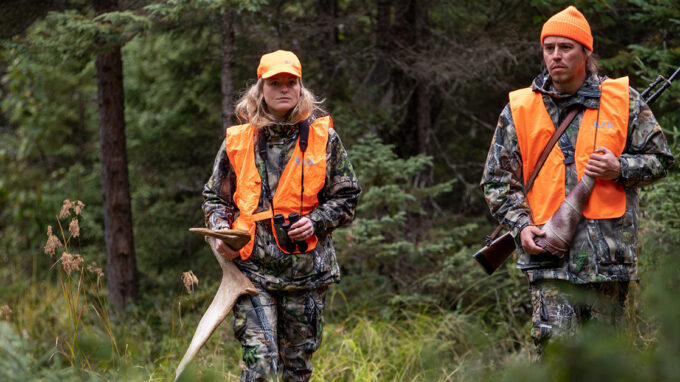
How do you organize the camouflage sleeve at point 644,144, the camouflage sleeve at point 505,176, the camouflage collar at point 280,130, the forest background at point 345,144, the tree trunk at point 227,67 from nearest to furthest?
the camouflage sleeve at point 644,144, the camouflage sleeve at point 505,176, the camouflage collar at point 280,130, the forest background at point 345,144, the tree trunk at point 227,67

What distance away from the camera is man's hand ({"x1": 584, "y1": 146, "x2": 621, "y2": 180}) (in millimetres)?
3678

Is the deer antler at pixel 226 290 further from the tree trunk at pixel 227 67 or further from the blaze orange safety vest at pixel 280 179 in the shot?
the tree trunk at pixel 227 67

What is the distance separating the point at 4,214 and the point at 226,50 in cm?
829

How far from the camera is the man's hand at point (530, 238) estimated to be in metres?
3.83

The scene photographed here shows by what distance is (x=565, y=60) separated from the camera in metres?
3.91

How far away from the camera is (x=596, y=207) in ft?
12.5

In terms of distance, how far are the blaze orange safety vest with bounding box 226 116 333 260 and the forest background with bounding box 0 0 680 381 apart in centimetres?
86

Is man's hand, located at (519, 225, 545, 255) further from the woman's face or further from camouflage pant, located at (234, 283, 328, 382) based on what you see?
the woman's face

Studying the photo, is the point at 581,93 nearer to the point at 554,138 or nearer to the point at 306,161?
the point at 554,138

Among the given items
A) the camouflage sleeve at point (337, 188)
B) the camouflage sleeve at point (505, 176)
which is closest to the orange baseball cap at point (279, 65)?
the camouflage sleeve at point (337, 188)

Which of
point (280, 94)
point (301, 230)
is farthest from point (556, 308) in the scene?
point (280, 94)

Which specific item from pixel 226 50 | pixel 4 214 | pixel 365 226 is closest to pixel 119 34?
pixel 226 50

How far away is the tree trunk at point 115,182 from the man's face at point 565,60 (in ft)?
23.3

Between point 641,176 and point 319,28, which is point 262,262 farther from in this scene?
point 319,28
